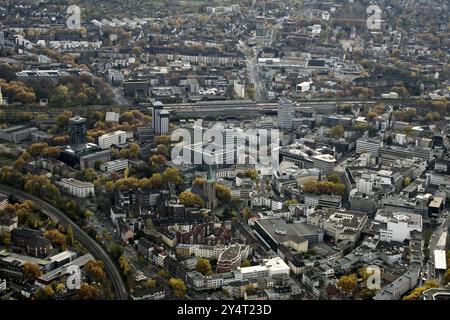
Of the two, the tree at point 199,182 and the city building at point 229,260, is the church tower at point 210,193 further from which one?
the city building at point 229,260

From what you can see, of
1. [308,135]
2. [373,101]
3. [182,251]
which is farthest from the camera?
[373,101]

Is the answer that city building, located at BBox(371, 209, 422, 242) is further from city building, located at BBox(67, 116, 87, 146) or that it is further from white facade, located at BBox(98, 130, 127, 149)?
city building, located at BBox(67, 116, 87, 146)

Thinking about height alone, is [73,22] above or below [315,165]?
above

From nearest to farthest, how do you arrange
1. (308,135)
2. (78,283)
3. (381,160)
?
(78,283)
(381,160)
(308,135)

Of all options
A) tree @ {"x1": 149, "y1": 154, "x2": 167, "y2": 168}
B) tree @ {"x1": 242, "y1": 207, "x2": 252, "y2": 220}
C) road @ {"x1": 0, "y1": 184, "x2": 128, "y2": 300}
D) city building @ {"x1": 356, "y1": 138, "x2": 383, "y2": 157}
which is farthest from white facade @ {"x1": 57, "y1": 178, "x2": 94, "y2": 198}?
city building @ {"x1": 356, "y1": 138, "x2": 383, "y2": 157}

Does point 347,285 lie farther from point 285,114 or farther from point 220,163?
point 285,114

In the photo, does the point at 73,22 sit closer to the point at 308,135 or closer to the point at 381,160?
the point at 308,135

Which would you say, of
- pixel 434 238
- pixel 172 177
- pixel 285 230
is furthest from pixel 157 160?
pixel 434 238

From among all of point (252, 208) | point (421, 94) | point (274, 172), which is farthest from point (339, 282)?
point (421, 94)
